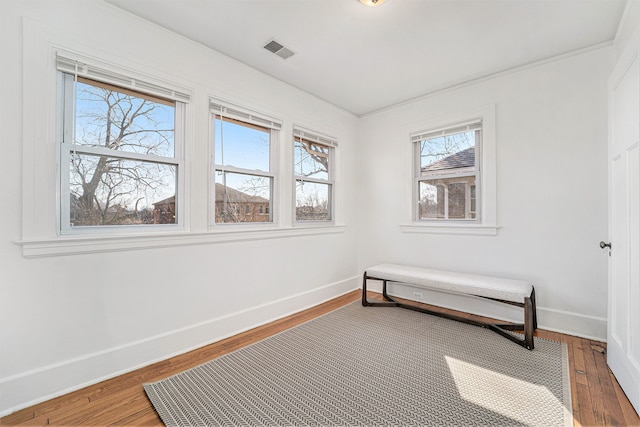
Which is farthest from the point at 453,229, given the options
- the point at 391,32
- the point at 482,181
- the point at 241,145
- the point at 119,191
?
the point at 119,191

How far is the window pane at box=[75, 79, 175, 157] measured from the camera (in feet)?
6.44

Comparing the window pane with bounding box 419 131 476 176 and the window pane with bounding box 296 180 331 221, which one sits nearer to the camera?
the window pane with bounding box 419 131 476 176

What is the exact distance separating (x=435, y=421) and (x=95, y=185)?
2.63 meters

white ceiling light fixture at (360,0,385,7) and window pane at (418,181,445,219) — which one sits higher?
white ceiling light fixture at (360,0,385,7)

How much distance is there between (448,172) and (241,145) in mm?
2425

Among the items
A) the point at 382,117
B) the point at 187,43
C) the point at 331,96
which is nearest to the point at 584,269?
the point at 382,117

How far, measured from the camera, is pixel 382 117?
Answer: 397 cm

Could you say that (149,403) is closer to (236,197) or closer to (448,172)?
(236,197)

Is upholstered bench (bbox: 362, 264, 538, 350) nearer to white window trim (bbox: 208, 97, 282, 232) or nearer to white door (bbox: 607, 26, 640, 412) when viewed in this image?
white door (bbox: 607, 26, 640, 412)

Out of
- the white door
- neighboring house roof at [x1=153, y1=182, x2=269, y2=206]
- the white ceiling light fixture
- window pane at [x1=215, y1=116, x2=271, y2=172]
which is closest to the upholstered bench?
the white door

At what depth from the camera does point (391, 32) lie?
229cm

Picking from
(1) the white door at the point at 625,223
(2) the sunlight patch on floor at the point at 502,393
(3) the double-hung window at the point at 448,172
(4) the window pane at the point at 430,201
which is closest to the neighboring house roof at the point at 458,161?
(3) the double-hung window at the point at 448,172

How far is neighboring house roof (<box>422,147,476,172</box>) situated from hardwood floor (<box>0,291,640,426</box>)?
1.98m

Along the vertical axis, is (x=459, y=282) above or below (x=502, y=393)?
above
